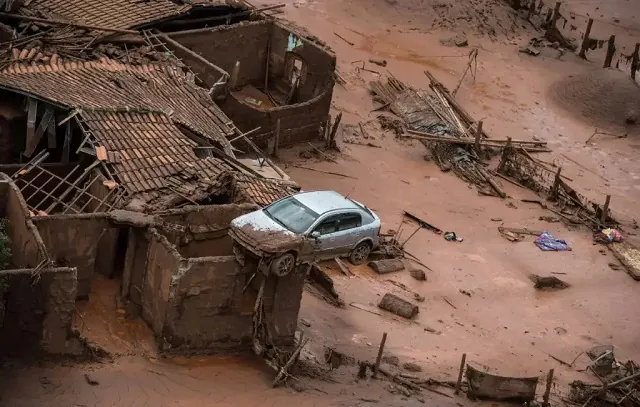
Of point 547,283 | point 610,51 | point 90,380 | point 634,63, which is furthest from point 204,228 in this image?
point 610,51

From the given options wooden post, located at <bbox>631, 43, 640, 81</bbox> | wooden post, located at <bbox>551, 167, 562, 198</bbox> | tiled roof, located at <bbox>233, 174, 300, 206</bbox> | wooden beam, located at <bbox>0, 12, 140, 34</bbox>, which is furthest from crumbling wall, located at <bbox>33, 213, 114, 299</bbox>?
wooden post, located at <bbox>631, 43, 640, 81</bbox>

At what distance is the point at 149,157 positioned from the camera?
2180 centimetres

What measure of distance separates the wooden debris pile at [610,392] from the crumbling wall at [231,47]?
40.7 ft

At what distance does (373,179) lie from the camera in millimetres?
29562

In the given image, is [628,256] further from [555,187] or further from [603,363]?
[603,363]

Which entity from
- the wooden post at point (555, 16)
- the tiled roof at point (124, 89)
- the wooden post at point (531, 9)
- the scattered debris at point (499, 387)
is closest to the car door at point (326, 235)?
the tiled roof at point (124, 89)

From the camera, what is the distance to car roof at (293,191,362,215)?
75.4 ft

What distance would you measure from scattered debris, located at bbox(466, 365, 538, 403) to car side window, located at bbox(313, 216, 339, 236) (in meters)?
4.88

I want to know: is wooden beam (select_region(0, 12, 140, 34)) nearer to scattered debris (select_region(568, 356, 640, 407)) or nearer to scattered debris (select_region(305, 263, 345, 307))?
scattered debris (select_region(305, 263, 345, 307))

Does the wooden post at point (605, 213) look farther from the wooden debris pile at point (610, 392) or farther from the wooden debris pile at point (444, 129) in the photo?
the wooden debris pile at point (610, 392)

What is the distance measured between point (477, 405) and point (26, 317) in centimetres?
819

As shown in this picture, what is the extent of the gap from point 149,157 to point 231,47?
937 centimetres

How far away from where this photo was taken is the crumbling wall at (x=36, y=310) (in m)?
16.9

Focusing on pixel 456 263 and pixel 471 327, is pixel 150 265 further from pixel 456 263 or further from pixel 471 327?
pixel 456 263
